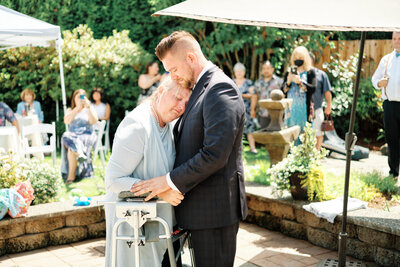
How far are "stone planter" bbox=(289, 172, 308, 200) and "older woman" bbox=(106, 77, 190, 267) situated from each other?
2076 millimetres

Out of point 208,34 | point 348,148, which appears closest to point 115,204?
point 348,148

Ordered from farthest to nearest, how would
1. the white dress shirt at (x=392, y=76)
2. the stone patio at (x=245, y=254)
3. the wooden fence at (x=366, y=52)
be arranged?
the wooden fence at (x=366, y=52), the white dress shirt at (x=392, y=76), the stone patio at (x=245, y=254)

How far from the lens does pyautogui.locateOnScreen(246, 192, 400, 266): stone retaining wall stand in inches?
150

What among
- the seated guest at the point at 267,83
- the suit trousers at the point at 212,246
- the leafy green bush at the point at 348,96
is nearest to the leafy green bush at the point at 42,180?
the suit trousers at the point at 212,246

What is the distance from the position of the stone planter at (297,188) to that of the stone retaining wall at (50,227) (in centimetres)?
178

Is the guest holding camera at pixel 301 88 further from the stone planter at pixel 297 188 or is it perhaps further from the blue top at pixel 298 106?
the stone planter at pixel 297 188

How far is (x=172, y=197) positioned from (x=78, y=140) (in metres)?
4.72

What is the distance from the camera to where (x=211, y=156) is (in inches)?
96.3

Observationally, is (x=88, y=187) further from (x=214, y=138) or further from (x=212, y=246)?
(x=214, y=138)

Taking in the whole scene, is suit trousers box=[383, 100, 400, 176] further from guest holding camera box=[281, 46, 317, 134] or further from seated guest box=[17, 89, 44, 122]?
seated guest box=[17, 89, 44, 122]

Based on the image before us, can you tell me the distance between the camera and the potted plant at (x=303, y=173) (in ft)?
14.8

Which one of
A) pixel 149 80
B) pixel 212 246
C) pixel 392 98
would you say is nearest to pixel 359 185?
pixel 392 98

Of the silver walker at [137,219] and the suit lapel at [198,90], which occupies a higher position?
the suit lapel at [198,90]

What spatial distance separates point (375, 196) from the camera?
498 cm
